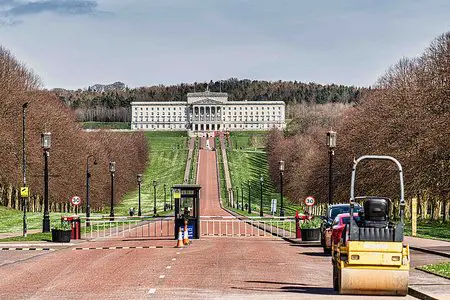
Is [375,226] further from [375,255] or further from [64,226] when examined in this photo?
[64,226]

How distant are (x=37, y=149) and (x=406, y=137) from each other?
118 ft

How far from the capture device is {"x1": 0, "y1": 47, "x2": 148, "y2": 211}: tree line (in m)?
84.0

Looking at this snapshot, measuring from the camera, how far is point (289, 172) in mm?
142500

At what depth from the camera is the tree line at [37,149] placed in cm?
8400

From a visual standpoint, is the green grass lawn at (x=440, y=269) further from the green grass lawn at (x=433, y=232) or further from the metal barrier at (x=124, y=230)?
the metal barrier at (x=124, y=230)

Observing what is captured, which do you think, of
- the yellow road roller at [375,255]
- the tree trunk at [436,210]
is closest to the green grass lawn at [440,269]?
the yellow road roller at [375,255]

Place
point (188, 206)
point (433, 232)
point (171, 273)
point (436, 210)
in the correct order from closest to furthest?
point (171, 273) < point (188, 206) < point (433, 232) < point (436, 210)

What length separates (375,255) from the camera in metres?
20.2

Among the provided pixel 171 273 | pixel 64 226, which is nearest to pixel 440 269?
pixel 171 273

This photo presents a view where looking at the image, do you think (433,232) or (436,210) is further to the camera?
(436,210)

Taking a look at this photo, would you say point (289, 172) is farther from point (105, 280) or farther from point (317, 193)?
point (105, 280)

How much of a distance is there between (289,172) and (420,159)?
257 ft

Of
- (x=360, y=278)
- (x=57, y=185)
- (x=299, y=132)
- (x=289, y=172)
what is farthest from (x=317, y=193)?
(x=299, y=132)

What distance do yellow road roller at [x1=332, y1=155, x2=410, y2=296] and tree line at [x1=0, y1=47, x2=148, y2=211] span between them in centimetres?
5504
